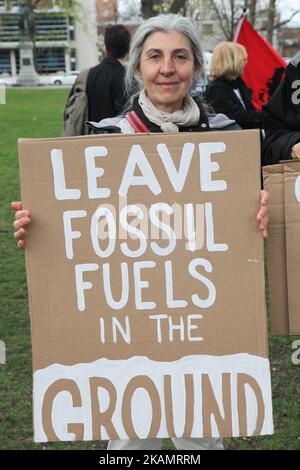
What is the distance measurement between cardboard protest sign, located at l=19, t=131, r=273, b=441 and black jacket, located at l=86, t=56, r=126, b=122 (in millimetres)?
3206

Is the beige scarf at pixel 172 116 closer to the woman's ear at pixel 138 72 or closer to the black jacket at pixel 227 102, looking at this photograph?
the woman's ear at pixel 138 72

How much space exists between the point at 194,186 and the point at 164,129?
364 mm

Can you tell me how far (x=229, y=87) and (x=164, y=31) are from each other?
138 inches

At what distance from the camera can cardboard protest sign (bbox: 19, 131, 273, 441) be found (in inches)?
84.0

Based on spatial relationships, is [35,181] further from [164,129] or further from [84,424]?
[84,424]

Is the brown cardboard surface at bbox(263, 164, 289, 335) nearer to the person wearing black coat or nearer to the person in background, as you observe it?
the person wearing black coat

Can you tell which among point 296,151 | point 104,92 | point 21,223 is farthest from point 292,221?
point 104,92

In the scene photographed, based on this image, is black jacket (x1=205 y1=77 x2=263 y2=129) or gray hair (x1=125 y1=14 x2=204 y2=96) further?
black jacket (x1=205 y1=77 x2=263 y2=129)

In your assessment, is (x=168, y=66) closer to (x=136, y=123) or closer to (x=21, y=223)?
(x=136, y=123)

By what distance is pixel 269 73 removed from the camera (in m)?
8.24

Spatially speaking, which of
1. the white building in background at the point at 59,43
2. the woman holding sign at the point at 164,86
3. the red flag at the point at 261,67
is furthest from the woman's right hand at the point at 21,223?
the white building in background at the point at 59,43

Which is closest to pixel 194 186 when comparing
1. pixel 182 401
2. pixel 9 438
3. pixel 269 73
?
pixel 182 401

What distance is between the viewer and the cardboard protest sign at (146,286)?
2.13m

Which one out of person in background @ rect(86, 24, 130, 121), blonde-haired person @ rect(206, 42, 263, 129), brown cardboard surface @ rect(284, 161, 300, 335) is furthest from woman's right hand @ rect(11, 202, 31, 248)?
blonde-haired person @ rect(206, 42, 263, 129)
